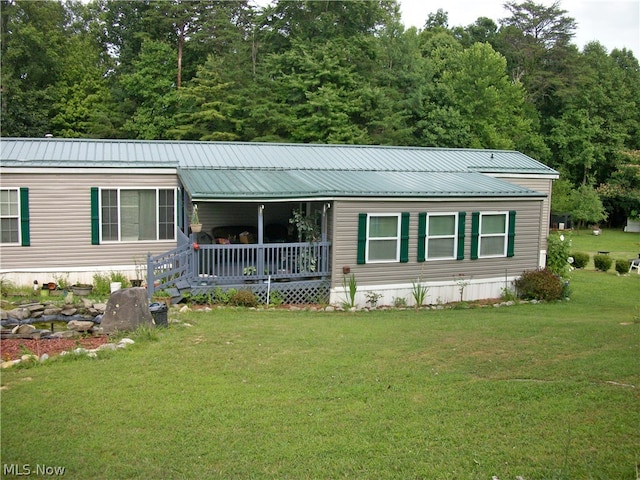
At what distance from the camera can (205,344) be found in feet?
31.6

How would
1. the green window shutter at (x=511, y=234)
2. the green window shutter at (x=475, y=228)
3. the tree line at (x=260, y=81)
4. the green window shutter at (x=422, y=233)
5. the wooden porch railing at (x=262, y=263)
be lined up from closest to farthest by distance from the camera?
1. the wooden porch railing at (x=262, y=263)
2. the green window shutter at (x=422, y=233)
3. the green window shutter at (x=475, y=228)
4. the green window shutter at (x=511, y=234)
5. the tree line at (x=260, y=81)

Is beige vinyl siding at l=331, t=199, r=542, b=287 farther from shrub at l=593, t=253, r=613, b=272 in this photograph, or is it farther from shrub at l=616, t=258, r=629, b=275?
shrub at l=593, t=253, r=613, b=272

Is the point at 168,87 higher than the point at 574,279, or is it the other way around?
the point at 168,87

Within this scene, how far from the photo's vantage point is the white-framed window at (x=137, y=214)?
1623 cm

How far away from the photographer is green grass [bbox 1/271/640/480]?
214 inches

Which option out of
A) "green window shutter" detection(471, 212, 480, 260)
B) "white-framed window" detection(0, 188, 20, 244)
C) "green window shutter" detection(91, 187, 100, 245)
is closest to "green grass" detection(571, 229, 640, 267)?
"green window shutter" detection(471, 212, 480, 260)

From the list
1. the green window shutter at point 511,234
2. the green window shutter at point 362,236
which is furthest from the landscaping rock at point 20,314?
the green window shutter at point 511,234

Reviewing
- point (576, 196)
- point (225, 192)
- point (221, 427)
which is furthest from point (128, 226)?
point (576, 196)

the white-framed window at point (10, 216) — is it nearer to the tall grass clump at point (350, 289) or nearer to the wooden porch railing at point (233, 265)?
the wooden porch railing at point (233, 265)

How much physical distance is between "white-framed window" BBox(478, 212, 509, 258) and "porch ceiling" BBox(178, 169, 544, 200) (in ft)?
2.20

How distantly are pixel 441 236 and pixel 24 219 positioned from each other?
10750mm

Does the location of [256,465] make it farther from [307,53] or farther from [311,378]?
[307,53]

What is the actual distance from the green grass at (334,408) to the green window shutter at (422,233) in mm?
5583

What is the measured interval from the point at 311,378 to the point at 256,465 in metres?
2.45
